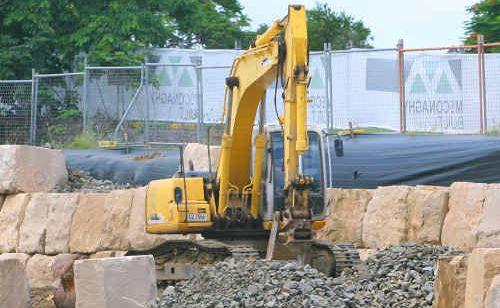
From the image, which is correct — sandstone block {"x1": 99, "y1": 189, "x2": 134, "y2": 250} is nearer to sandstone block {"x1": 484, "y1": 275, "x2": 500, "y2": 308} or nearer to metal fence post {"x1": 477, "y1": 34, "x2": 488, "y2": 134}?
metal fence post {"x1": 477, "y1": 34, "x2": 488, "y2": 134}

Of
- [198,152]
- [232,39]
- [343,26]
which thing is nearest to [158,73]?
[198,152]

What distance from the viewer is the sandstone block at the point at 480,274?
8.66 meters

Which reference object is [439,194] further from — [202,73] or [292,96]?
[202,73]

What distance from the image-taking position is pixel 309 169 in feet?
52.2

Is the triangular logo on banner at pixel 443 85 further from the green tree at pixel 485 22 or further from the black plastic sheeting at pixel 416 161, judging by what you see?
the green tree at pixel 485 22

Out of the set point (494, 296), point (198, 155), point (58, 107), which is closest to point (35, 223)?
point (198, 155)

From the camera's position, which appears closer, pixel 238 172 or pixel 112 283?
pixel 112 283

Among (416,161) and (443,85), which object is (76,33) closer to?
(443,85)

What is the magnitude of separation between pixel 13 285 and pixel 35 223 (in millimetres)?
7501

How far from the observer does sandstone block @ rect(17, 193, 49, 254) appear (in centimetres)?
2042

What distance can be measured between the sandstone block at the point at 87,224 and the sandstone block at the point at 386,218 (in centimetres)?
464

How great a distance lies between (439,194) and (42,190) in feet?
25.1

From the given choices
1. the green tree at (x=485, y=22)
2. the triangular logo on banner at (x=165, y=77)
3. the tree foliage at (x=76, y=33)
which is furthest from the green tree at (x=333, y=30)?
the triangular logo on banner at (x=165, y=77)

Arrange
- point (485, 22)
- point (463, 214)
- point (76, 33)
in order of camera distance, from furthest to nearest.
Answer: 1. point (485, 22)
2. point (76, 33)
3. point (463, 214)
